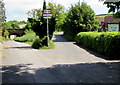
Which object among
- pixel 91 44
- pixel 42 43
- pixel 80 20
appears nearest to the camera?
pixel 91 44

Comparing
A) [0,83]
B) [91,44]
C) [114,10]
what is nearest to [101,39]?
[91,44]

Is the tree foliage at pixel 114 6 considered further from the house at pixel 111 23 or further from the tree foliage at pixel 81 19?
the tree foliage at pixel 81 19

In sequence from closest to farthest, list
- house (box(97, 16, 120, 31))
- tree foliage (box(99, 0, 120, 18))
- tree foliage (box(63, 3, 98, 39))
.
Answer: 1. tree foliage (box(99, 0, 120, 18))
2. house (box(97, 16, 120, 31))
3. tree foliage (box(63, 3, 98, 39))

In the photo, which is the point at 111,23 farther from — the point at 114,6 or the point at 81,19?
the point at 114,6

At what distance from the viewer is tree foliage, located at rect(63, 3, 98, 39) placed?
108 ft

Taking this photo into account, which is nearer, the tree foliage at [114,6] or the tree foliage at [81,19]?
the tree foliage at [114,6]

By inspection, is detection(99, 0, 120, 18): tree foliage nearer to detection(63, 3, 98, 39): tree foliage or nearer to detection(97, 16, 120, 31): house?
detection(97, 16, 120, 31): house

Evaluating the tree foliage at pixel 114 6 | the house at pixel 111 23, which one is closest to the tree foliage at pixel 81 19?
the house at pixel 111 23

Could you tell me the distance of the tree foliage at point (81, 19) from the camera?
33.0 m

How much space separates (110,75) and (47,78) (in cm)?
261

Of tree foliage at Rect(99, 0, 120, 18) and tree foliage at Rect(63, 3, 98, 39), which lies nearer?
tree foliage at Rect(99, 0, 120, 18)

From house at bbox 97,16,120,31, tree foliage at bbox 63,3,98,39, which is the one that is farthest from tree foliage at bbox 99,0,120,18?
tree foliage at bbox 63,3,98,39

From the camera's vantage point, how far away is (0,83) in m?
6.43

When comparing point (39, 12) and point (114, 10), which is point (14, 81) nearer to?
point (114, 10)
